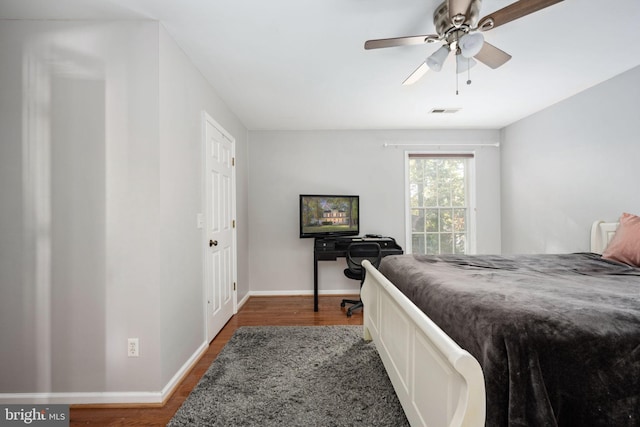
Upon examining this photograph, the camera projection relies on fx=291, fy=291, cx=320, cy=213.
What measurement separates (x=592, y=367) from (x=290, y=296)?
3.49 metres

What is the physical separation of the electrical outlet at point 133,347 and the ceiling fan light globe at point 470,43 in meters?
2.55

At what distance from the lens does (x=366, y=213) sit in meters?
4.14

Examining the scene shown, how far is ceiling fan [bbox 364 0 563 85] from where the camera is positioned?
1411 mm

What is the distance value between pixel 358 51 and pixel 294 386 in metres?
2.40

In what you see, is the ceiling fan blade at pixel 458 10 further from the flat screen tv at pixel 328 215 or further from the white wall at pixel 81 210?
the flat screen tv at pixel 328 215

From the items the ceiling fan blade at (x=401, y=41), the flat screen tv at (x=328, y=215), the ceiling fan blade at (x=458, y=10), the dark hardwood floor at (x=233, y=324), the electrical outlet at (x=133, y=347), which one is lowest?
the dark hardwood floor at (x=233, y=324)

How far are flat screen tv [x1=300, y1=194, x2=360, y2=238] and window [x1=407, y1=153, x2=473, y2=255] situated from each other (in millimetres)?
882

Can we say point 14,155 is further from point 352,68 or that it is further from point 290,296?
point 290,296

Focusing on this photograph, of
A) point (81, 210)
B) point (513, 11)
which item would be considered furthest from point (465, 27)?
point (81, 210)

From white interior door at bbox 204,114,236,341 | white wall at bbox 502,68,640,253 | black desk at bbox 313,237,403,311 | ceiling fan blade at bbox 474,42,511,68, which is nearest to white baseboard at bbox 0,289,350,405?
white interior door at bbox 204,114,236,341

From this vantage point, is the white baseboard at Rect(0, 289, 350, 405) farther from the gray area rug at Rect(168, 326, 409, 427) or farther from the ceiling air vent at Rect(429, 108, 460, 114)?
the ceiling air vent at Rect(429, 108, 460, 114)

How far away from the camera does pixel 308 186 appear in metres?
4.11

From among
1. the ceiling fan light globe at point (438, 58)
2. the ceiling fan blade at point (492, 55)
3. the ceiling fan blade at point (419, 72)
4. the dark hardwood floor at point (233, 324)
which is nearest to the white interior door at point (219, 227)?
the dark hardwood floor at point (233, 324)

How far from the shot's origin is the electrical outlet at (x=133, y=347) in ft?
5.92
